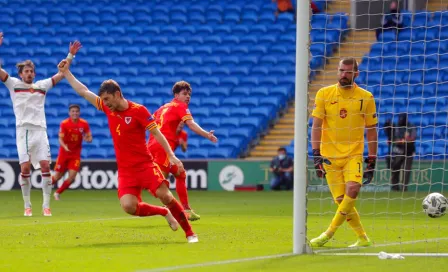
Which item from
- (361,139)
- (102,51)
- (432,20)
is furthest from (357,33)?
(361,139)

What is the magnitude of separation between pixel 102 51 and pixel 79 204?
1173 cm

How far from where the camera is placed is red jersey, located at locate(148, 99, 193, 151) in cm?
1430

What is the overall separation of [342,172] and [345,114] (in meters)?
0.61

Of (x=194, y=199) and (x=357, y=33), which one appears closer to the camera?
(x=194, y=199)

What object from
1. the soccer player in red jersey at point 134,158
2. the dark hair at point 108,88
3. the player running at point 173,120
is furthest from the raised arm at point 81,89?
the player running at point 173,120

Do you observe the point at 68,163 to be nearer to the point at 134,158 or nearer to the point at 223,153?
the point at 223,153

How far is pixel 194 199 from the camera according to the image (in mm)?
21141

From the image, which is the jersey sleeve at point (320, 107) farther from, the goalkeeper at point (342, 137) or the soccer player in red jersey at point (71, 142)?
the soccer player in red jersey at point (71, 142)

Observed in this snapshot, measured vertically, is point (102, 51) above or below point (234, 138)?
above

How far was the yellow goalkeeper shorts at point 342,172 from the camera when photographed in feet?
34.2

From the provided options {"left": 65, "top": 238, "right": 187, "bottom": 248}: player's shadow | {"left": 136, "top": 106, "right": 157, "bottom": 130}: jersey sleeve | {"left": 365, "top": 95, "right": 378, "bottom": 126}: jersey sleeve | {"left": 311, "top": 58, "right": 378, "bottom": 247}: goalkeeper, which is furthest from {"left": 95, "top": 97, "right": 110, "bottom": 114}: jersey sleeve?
{"left": 365, "top": 95, "right": 378, "bottom": 126}: jersey sleeve

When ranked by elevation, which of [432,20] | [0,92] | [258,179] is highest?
[432,20]

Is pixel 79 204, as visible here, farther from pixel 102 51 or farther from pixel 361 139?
pixel 102 51

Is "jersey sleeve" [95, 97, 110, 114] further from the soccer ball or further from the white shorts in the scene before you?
the white shorts
